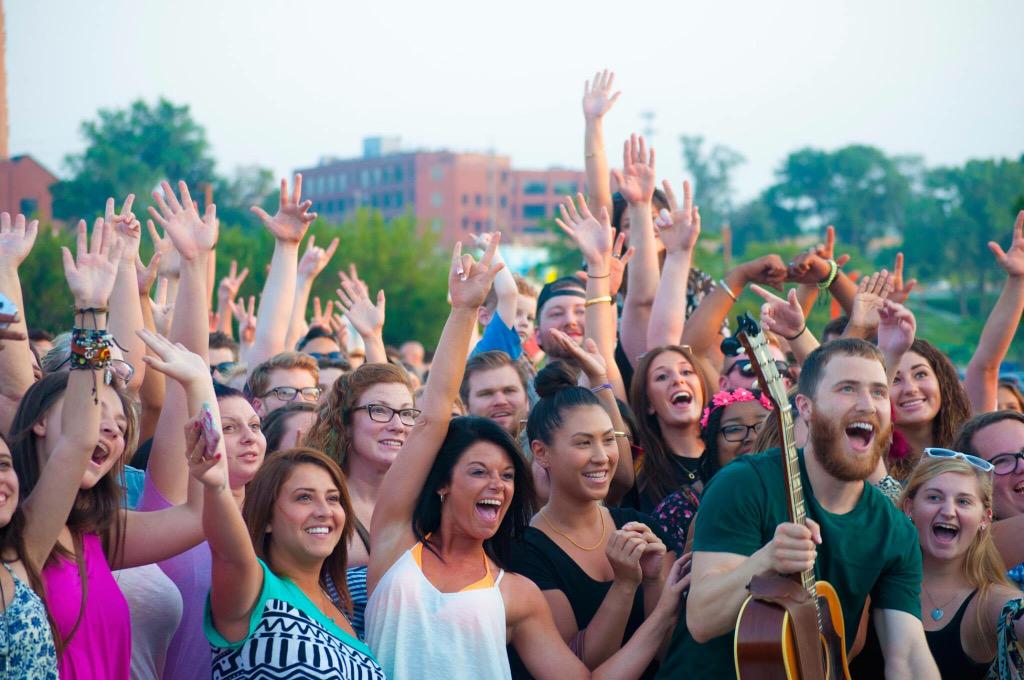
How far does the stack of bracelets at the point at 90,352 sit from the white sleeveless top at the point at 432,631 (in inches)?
48.8

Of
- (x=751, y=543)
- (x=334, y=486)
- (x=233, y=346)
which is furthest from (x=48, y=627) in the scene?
(x=233, y=346)

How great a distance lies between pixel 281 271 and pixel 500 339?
1.31 metres

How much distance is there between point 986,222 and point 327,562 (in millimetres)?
91818

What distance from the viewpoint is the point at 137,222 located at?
17.7 ft

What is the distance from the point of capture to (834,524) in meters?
3.99

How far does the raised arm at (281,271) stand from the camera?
21.7ft

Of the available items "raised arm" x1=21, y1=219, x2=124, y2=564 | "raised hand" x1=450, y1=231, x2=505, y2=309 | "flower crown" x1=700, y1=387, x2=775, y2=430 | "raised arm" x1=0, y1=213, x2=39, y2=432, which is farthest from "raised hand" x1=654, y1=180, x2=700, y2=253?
"raised arm" x1=21, y1=219, x2=124, y2=564

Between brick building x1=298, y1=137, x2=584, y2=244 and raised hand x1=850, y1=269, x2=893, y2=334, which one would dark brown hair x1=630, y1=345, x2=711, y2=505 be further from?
brick building x1=298, y1=137, x2=584, y2=244

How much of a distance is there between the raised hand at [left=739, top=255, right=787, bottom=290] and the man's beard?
2609mm

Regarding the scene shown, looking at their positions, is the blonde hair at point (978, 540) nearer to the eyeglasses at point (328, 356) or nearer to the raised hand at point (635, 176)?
the raised hand at point (635, 176)

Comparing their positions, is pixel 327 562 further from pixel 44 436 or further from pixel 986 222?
pixel 986 222

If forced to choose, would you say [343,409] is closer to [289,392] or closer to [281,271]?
[289,392]

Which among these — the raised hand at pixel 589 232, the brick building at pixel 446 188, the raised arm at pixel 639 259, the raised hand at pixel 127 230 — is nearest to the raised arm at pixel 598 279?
the raised hand at pixel 589 232

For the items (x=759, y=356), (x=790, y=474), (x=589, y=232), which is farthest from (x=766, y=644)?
(x=589, y=232)
